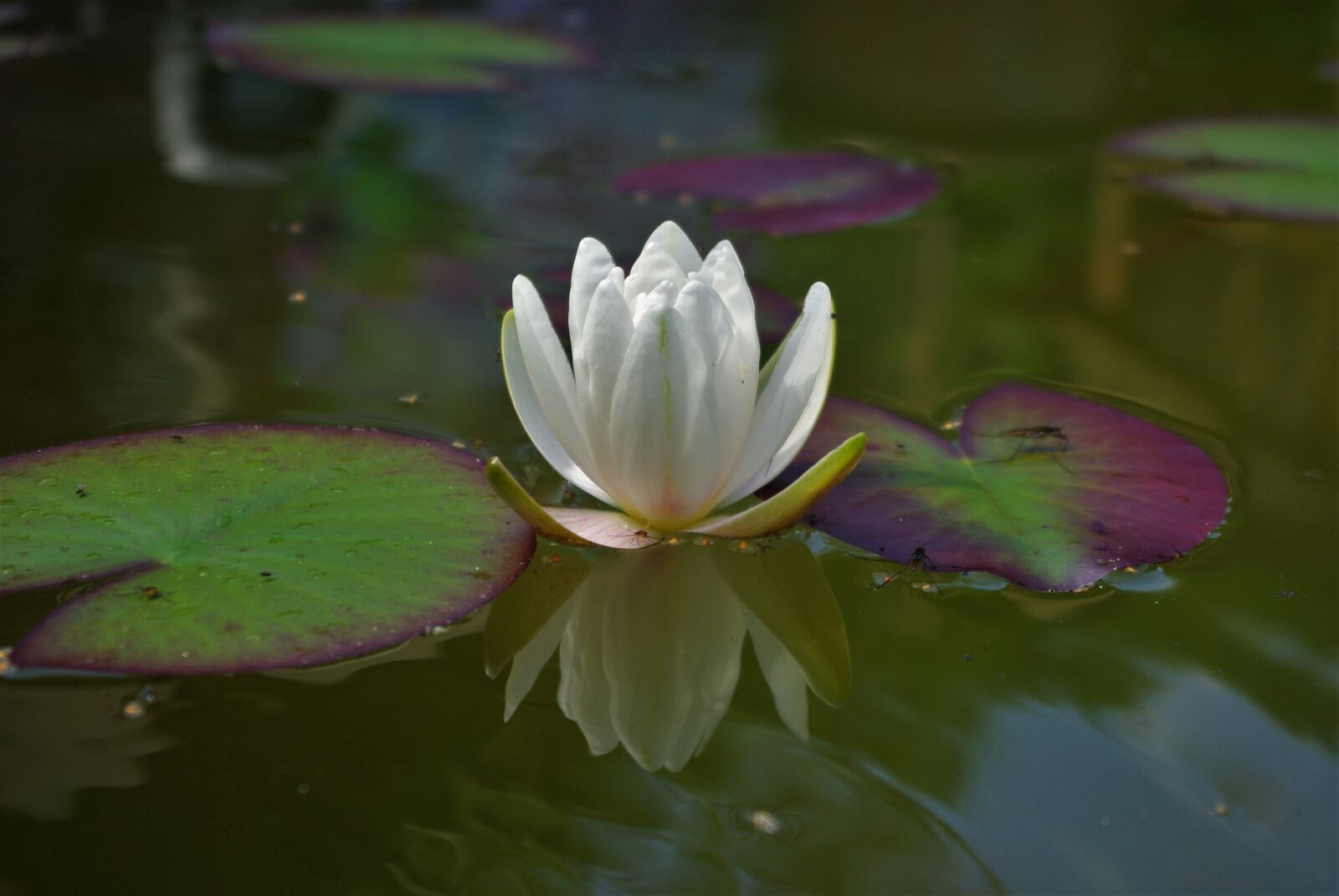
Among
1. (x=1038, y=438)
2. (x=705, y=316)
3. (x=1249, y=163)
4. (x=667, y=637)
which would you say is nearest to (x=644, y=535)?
(x=667, y=637)

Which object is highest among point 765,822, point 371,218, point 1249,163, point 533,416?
point 1249,163

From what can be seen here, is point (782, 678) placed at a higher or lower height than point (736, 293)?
lower

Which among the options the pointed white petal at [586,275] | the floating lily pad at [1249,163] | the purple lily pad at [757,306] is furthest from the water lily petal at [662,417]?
the floating lily pad at [1249,163]

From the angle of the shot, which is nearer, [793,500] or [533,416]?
[793,500]

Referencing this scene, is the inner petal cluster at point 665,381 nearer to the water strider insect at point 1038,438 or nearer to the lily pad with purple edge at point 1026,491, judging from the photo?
the lily pad with purple edge at point 1026,491

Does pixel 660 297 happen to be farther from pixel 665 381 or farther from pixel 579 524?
pixel 579 524

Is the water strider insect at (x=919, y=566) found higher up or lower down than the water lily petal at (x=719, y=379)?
lower down
